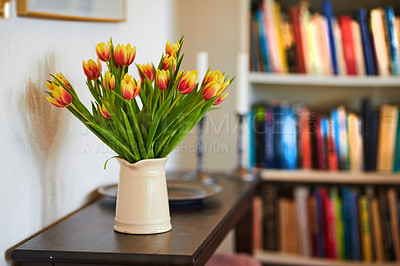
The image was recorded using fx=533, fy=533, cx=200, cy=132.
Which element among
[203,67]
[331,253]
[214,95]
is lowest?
[331,253]

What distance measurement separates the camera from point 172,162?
2072mm

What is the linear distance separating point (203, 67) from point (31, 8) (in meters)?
0.79

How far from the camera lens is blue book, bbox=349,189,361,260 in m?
2.20

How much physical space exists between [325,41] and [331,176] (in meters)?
0.55

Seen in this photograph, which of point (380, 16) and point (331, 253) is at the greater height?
point (380, 16)

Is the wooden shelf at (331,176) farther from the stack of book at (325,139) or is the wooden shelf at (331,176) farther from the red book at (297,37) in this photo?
the red book at (297,37)

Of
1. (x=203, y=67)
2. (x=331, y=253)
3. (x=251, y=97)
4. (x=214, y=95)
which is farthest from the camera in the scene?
(x=251, y=97)

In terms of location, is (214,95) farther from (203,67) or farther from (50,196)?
(203,67)

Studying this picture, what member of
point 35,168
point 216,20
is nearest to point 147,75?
point 35,168

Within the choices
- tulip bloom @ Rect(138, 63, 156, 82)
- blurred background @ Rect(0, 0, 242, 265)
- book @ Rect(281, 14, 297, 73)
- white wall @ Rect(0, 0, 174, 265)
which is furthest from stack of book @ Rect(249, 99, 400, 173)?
tulip bloom @ Rect(138, 63, 156, 82)

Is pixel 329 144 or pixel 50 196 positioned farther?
A: pixel 329 144

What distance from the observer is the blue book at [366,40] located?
215 cm

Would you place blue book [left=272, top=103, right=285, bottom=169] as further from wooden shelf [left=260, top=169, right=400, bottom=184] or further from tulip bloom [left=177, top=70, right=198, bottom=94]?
tulip bloom [left=177, top=70, right=198, bottom=94]

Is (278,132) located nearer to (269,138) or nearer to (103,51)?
(269,138)
